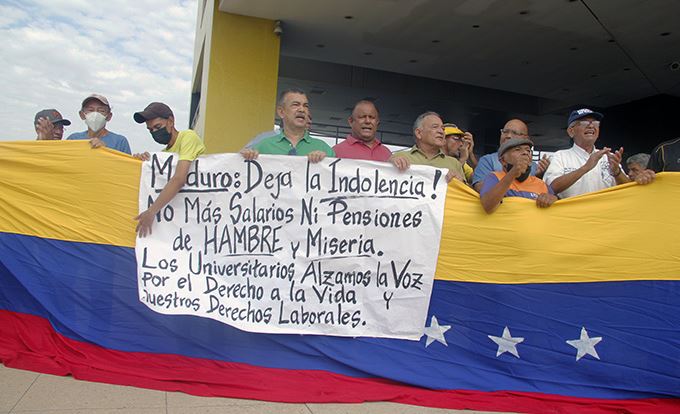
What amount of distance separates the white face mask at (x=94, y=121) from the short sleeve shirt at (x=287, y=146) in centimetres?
141

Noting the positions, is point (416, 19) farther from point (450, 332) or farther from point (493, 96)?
point (450, 332)

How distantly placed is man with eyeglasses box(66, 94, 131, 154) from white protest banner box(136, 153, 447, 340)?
3.55 feet

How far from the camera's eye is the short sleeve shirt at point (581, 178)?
12.5ft

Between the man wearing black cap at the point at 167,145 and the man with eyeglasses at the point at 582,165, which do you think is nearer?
the man wearing black cap at the point at 167,145

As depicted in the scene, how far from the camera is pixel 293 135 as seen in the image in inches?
151

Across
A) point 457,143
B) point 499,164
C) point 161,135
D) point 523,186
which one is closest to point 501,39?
point 457,143

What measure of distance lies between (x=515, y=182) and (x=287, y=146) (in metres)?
1.55

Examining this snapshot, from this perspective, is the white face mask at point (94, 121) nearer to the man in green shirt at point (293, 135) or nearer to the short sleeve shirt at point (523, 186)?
the man in green shirt at point (293, 135)

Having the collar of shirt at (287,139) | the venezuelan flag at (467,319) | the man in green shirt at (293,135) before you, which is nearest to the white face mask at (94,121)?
the venezuelan flag at (467,319)

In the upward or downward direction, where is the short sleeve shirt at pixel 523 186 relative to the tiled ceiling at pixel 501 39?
downward

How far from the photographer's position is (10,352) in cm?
329

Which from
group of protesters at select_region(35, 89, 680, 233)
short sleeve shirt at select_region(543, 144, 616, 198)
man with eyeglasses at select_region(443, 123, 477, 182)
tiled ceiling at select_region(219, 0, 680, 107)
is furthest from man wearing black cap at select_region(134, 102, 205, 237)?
tiled ceiling at select_region(219, 0, 680, 107)

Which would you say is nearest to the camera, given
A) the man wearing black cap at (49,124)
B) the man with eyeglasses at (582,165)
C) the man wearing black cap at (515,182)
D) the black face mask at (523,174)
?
the man wearing black cap at (515,182)

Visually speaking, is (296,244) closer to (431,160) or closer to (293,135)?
(293,135)
